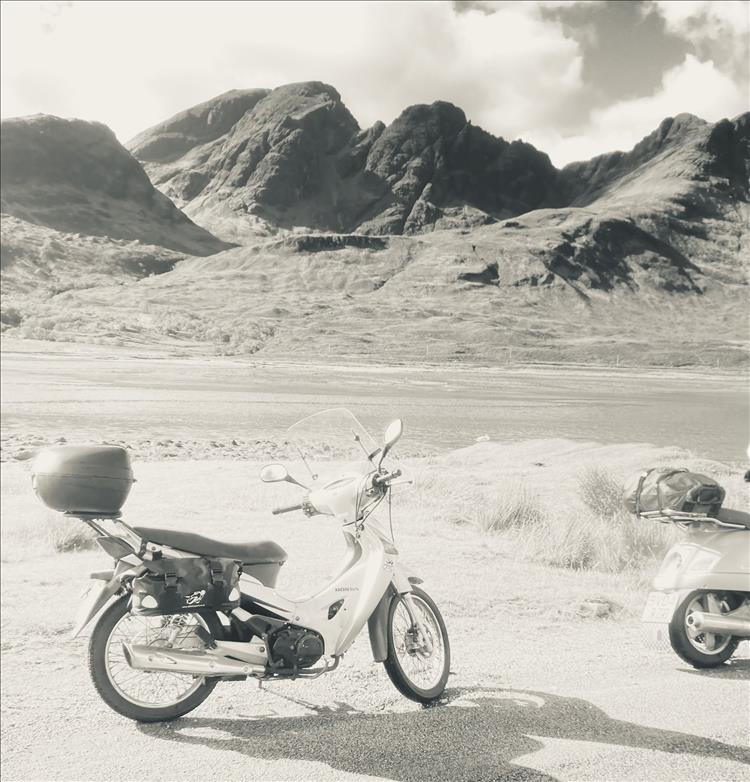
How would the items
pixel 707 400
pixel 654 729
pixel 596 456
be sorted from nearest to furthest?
pixel 654 729 → pixel 707 400 → pixel 596 456

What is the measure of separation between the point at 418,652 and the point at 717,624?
1534 millimetres

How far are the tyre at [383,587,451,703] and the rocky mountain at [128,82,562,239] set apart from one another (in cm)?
243

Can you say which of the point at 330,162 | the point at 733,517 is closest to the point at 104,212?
the point at 330,162

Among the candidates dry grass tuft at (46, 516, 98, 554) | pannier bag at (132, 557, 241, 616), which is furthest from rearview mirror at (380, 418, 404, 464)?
dry grass tuft at (46, 516, 98, 554)

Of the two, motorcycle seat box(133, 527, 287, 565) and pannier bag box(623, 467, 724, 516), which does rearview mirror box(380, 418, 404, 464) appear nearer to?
motorcycle seat box(133, 527, 287, 565)

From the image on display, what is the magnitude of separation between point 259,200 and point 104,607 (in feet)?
15.3

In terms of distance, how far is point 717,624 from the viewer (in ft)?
12.7

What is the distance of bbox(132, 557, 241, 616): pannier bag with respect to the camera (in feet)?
8.25

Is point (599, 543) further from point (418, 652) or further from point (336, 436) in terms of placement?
point (336, 436)

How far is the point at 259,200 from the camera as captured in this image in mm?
6922

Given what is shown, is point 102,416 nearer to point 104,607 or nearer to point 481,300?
point 104,607

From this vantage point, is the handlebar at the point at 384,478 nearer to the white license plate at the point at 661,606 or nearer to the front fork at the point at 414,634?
the front fork at the point at 414,634

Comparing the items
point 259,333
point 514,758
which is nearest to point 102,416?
point 259,333

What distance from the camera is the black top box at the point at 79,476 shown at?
7.09ft
